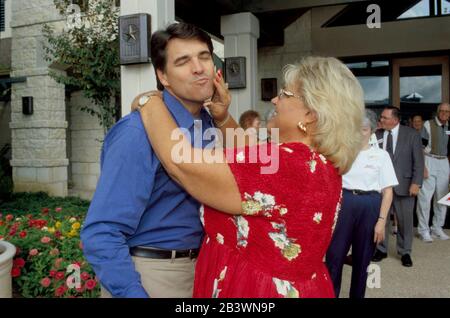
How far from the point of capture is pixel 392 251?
5605 mm

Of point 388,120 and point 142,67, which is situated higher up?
point 142,67

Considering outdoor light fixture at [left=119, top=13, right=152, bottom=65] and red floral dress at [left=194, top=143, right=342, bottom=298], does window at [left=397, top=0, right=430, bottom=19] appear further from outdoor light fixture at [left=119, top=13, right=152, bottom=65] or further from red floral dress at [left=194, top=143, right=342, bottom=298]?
red floral dress at [left=194, top=143, right=342, bottom=298]

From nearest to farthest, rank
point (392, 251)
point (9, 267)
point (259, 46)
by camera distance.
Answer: point (9, 267), point (392, 251), point (259, 46)

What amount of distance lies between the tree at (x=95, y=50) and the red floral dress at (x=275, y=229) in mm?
4752

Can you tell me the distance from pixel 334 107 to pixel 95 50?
5035mm

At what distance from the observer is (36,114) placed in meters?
8.27

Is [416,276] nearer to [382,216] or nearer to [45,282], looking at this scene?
[382,216]

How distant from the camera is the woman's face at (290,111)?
1.40 metres

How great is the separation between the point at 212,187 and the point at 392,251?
5.02 meters

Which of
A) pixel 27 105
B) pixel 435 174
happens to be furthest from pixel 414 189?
pixel 27 105

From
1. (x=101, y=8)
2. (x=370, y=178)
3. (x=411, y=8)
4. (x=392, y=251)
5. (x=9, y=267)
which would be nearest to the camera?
(x=9, y=267)

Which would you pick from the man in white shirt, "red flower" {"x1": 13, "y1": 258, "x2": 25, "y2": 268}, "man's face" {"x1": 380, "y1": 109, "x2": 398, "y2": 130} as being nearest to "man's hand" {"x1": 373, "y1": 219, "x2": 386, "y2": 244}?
"man's face" {"x1": 380, "y1": 109, "x2": 398, "y2": 130}
